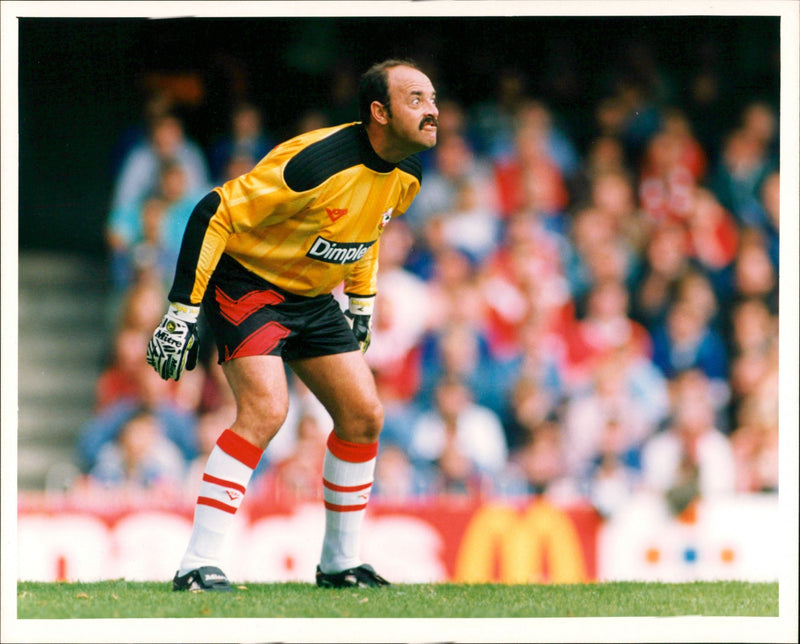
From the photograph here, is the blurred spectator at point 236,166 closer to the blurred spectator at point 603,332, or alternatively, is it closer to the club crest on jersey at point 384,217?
the blurred spectator at point 603,332

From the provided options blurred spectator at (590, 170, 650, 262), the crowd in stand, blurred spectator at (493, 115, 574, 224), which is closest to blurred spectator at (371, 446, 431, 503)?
the crowd in stand

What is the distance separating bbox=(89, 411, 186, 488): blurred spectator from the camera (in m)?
7.07

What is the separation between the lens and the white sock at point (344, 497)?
519 centimetres

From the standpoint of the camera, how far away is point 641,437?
24.4 feet

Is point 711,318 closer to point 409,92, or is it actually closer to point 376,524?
point 376,524

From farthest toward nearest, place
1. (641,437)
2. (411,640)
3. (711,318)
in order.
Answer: (711,318), (641,437), (411,640)

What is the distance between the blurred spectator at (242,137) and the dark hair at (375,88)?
3.08 metres

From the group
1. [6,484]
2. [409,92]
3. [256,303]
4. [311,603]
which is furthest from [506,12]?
[6,484]

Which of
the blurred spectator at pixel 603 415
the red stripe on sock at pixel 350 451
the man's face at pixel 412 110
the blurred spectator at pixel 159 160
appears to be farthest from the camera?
the blurred spectator at pixel 159 160

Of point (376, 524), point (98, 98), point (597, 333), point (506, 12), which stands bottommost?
point (376, 524)

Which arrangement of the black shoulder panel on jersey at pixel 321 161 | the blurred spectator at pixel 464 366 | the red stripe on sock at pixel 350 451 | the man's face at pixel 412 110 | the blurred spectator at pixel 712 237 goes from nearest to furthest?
the black shoulder panel on jersey at pixel 321 161 < the man's face at pixel 412 110 < the red stripe on sock at pixel 350 451 < the blurred spectator at pixel 464 366 < the blurred spectator at pixel 712 237

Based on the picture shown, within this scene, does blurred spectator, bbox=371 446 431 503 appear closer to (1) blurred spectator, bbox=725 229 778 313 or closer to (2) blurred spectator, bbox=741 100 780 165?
(1) blurred spectator, bbox=725 229 778 313

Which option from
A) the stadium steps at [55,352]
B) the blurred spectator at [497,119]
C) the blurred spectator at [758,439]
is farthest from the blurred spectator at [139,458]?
the blurred spectator at [758,439]

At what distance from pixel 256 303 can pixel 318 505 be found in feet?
6.53
